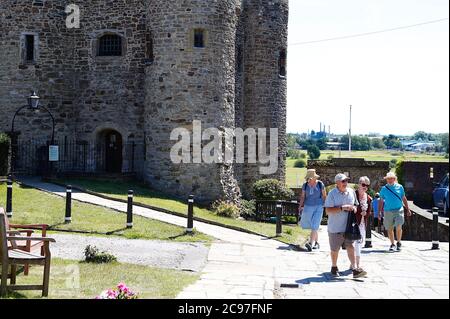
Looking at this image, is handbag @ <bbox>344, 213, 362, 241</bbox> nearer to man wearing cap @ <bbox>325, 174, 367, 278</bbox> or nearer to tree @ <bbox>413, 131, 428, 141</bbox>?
man wearing cap @ <bbox>325, 174, 367, 278</bbox>

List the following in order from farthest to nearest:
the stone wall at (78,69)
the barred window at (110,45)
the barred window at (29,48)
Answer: the barred window at (110,45), the barred window at (29,48), the stone wall at (78,69)

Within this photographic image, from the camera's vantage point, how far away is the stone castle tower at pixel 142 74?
80.8 feet

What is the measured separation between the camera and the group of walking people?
11.2 meters

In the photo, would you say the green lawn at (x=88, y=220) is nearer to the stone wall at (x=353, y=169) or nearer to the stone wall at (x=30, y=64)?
the stone wall at (x=30, y=64)

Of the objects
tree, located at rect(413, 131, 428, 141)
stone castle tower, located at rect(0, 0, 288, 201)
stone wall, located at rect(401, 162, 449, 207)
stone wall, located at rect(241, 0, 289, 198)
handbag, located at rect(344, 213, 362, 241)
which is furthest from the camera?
tree, located at rect(413, 131, 428, 141)

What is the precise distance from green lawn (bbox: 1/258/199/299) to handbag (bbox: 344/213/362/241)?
8.88 ft

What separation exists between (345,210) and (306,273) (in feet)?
4.61

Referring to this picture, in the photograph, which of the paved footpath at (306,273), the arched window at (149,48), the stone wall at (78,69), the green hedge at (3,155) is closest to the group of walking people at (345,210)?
the paved footpath at (306,273)

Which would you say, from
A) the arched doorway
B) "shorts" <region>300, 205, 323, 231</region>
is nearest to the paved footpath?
"shorts" <region>300, 205, 323, 231</region>

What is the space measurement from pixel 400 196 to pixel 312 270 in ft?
11.6

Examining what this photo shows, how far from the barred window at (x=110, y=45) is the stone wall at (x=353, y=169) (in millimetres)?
12900

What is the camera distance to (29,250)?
9750 mm
